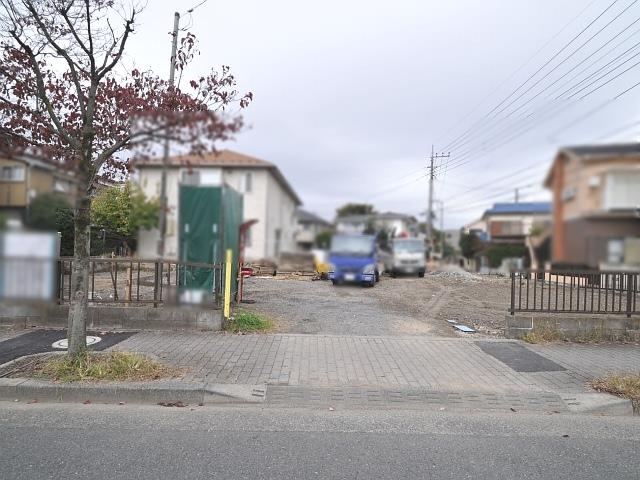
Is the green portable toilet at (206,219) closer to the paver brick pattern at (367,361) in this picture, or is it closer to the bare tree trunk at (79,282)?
the bare tree trunk at (79,282)


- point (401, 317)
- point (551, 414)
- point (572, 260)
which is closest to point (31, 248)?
point (572, 260)

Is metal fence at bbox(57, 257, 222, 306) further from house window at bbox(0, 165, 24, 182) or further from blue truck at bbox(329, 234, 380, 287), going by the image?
blue truck at bbox(329, 234, 380, 287)

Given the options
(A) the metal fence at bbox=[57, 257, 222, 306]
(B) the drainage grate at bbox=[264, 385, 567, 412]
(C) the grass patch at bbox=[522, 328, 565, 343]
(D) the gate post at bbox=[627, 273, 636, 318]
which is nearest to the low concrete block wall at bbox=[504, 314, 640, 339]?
(C) the grass patch at bbox=[522, 328, 565, 343]

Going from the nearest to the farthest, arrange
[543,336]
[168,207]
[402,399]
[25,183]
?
[168,207] → [25,183] → [402,399] → [543,336]

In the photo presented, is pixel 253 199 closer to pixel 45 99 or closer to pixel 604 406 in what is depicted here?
pixel 45 99

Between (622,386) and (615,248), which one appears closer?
(615,248)

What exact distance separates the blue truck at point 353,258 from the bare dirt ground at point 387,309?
4.27 m

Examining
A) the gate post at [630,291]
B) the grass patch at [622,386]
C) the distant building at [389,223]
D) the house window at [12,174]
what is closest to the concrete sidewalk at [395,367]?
the grass patch at [622,386]

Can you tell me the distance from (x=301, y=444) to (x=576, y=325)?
6.21m

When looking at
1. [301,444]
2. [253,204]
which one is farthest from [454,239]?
[301,444]

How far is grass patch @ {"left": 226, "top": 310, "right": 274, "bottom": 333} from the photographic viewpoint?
312 inches

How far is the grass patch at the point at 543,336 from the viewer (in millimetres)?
7697

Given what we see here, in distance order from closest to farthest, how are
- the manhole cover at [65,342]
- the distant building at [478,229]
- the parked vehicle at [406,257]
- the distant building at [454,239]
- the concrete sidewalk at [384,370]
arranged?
the distant building at [478,229] < the distant building at [454,239] < the parked vehicle at [406,257] < the concrete sidewalk at [384,370] < the manhole cover at [65,342]

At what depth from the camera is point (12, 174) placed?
3619 mm
